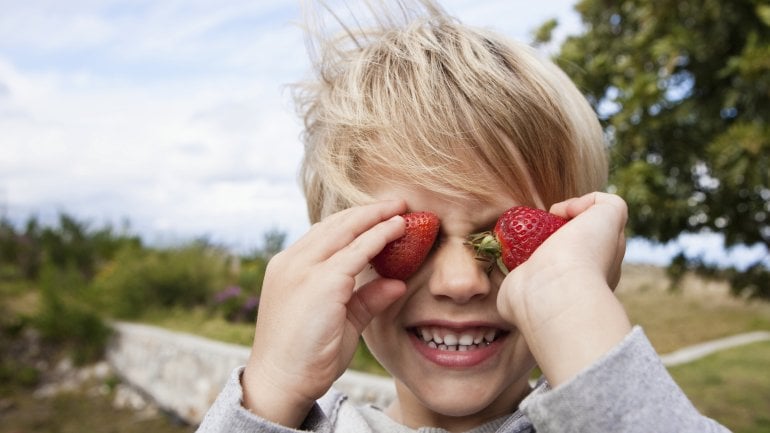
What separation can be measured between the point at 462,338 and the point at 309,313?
1.16 feet

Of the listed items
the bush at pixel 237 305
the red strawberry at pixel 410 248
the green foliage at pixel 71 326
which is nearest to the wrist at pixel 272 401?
the red strawberry at pixel 410 248

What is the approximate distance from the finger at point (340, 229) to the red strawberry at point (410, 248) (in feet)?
0.19

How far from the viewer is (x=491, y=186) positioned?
57.9 inches

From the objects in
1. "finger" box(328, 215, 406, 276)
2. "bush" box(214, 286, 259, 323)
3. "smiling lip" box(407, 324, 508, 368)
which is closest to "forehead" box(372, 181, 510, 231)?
"finger" box(328, 215, 406, 276)

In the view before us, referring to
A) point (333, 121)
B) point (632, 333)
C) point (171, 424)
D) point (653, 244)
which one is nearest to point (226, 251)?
point (171, 424)

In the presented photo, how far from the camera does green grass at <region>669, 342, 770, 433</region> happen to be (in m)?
5.50

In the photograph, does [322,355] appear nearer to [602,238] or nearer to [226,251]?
[602,238]

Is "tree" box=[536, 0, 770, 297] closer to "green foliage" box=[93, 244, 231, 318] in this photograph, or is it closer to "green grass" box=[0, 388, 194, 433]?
"green grass" box=[0, 388, 194, 433]

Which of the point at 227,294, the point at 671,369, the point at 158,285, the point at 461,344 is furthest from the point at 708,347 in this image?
the point at 461,344

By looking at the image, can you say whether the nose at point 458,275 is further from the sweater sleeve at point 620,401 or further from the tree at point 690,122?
the tree at point 690,122

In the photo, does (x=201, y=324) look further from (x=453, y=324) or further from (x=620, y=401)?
(x=620, y=401)

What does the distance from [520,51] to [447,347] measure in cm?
77

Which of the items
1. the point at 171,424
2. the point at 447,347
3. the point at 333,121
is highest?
the point at 333,121

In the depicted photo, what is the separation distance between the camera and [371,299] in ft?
4.78
